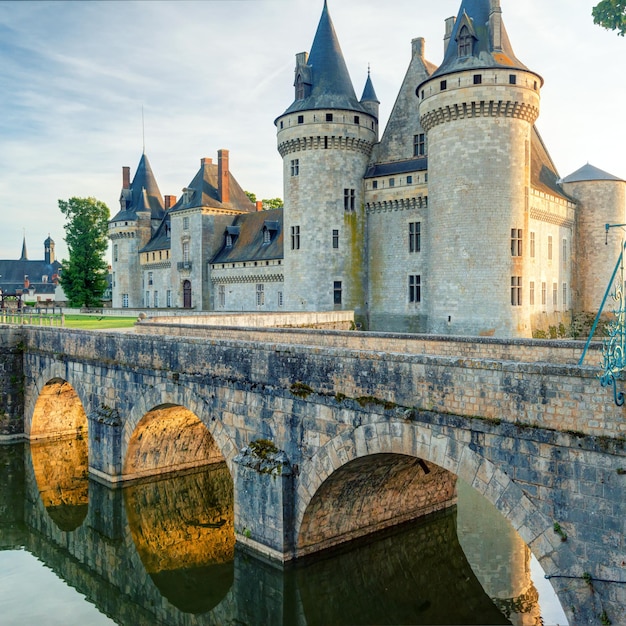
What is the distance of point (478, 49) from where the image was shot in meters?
25.3

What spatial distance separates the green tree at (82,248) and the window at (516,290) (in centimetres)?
3390

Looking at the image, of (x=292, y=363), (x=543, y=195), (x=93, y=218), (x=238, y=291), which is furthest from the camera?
(x=93, y=218)

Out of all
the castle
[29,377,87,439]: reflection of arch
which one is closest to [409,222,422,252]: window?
the castle

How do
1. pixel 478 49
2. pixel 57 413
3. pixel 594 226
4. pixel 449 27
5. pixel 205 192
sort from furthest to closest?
pixel 205 192 < pixel 594 226 < pixel 449 27 < pixel 478 49 < pixel 57 413

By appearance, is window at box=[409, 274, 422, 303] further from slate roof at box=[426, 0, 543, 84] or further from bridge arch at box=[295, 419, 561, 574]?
bridge arch at box=[295, 419, 561, 574]

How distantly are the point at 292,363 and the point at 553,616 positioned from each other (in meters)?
6.10

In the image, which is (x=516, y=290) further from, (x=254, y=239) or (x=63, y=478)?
(x=254, y=239)

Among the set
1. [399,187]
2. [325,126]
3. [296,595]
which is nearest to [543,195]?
[399,187]

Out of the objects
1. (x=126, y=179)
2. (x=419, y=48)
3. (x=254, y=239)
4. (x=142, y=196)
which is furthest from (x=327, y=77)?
(x=126, y=179)

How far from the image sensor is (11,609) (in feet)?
36.6

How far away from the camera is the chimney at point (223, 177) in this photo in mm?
45062

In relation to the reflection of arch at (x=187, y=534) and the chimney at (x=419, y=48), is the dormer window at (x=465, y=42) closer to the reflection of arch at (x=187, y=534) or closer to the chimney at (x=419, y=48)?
the chimney at (x=419, y=48)

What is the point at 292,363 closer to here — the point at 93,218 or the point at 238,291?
the point at 238,291

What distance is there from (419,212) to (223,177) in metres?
19.9
